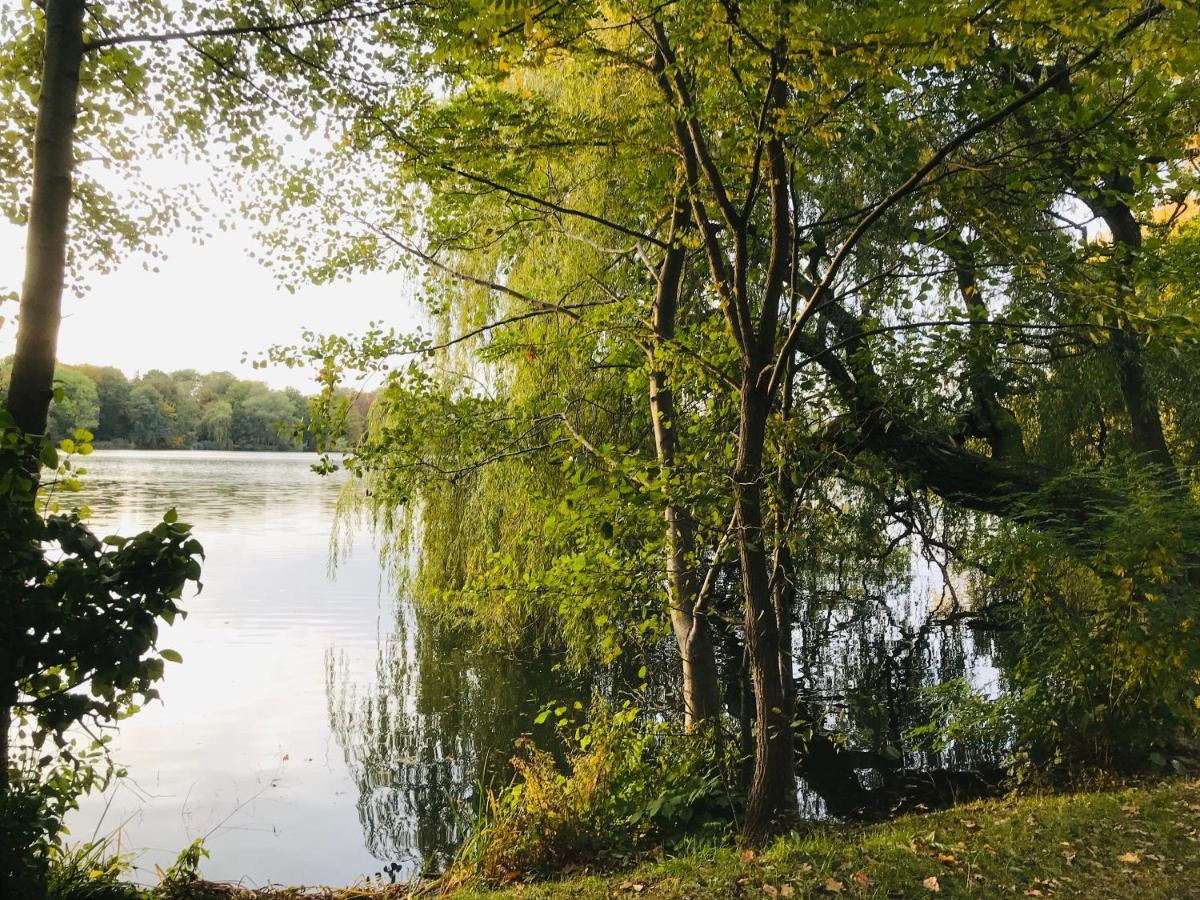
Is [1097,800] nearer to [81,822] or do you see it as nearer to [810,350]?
[810,350]

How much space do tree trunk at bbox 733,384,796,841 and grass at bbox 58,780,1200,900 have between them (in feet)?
0.87

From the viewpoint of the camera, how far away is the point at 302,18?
13.6ft

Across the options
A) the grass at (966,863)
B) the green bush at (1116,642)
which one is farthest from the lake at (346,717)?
the grass at (966,863)

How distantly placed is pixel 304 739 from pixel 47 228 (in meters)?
5.77

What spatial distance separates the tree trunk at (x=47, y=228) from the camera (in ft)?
11.0

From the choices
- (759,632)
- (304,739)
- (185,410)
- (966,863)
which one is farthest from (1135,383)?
(185,410)

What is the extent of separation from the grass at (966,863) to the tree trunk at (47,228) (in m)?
2.25

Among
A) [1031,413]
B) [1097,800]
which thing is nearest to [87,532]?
[1097,800]

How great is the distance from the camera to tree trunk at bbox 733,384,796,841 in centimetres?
424

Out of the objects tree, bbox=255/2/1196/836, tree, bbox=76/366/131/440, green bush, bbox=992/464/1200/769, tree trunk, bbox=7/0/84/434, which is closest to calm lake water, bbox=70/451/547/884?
tree, bbox=255/2/1196/836

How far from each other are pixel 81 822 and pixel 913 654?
868 cm

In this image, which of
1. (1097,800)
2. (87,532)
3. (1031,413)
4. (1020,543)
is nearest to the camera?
(87,532)

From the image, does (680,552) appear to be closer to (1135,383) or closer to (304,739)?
(304,739)

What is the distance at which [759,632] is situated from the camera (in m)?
4.29
